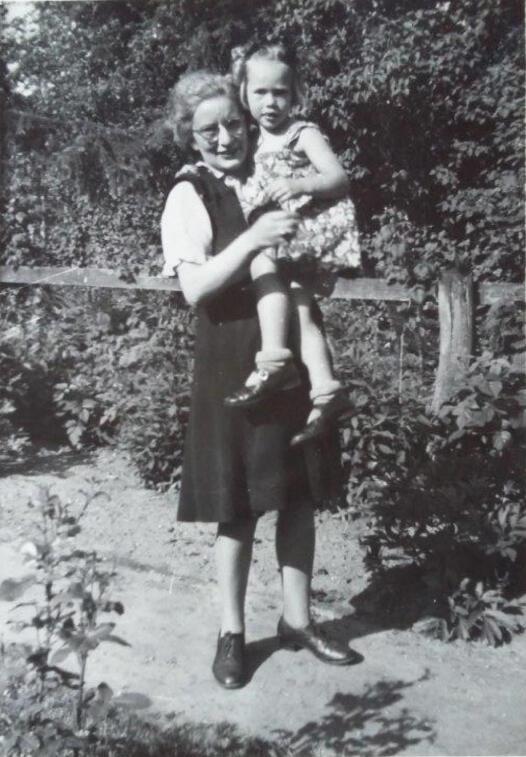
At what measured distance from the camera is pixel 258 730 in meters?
2.32

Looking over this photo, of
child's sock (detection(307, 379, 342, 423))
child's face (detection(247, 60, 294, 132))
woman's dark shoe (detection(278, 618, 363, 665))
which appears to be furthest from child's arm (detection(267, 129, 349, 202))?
woman's dark shoe (detection(278, 618, 363, 665))

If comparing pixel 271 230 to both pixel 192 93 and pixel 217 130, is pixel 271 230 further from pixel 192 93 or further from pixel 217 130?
pixel 192 93

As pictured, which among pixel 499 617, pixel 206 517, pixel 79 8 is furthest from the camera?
pixel 79 8

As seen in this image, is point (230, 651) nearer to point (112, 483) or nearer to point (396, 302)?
point (112, 483)

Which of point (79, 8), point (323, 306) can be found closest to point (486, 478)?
point (323, 306)

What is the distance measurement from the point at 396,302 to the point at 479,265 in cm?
491

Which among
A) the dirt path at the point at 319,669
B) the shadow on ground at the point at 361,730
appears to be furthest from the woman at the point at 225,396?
the shadow on ground at the point at 361,730

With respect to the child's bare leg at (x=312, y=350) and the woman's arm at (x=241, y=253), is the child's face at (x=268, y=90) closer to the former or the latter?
the woman's arm at (x=241, y=253)

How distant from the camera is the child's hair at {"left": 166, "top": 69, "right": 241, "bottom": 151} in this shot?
7.47 feet

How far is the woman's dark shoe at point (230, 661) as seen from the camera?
8.40ft

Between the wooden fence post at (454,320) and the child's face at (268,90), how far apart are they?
2075mm

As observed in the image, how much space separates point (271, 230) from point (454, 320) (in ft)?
7.35

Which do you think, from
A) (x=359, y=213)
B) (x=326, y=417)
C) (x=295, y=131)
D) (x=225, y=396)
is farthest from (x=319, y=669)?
(x=359, y=213)

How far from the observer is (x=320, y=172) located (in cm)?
244
